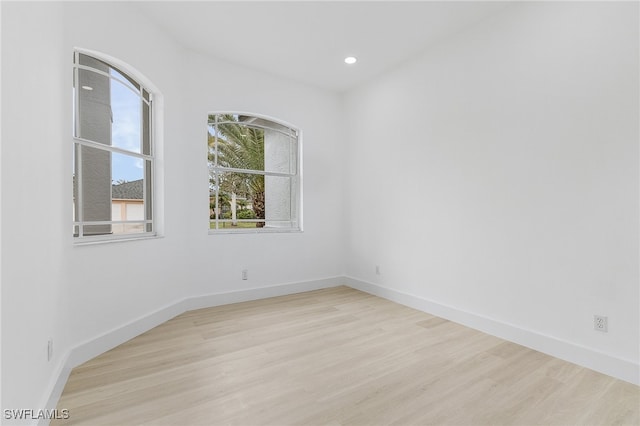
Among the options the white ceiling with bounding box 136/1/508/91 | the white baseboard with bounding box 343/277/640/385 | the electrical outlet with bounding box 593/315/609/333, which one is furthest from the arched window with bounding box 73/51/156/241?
the electrical outlet with bounding box 593/315/609/333

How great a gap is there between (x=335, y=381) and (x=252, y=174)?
2863mm

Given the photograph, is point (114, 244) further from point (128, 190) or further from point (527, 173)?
point (527, 173)

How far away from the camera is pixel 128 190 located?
298 cm

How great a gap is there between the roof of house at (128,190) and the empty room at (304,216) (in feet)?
0.06

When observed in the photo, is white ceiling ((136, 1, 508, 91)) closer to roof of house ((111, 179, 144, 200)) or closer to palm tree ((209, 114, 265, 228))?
palm tree ((209, 114, 265, 228))

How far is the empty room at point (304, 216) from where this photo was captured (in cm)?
177

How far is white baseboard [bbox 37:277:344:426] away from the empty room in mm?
18

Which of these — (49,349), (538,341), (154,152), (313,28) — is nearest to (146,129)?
(154,152)

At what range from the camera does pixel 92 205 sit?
8.57ft

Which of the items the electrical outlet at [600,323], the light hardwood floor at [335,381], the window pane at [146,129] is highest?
the window pane at [146,129]

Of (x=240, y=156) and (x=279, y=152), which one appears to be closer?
(x=240, y=156)

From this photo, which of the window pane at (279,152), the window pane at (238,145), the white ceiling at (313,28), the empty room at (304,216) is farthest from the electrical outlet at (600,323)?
the window pane at (238,145)

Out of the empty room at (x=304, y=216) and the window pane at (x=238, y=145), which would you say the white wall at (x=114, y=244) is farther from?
the window pane at (x=238, y=145)

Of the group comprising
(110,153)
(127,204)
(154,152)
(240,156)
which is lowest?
(127,204)
